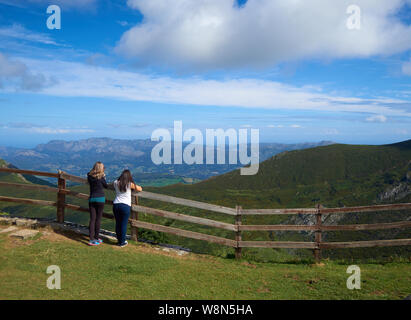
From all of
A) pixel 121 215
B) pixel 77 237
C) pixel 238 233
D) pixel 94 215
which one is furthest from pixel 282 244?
pixel 77 237

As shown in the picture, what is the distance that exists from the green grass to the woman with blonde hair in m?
0.58

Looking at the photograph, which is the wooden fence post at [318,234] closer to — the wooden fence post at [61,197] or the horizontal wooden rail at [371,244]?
the horizontal wooden rail at [371,244]

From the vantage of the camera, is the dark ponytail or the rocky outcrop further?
the rocky outcrop

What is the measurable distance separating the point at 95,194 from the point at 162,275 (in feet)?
9.90

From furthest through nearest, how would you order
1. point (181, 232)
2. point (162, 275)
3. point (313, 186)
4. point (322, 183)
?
1. point (322, 183)
2. point (313, 186)
3. point (181, 232)
4. point (162, 275)

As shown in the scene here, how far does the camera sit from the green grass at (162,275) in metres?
6.21

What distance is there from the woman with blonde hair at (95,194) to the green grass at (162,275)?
0.58m

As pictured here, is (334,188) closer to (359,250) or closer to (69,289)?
(359,250)

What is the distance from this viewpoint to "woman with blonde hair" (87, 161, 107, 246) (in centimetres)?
834

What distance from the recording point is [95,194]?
841cm

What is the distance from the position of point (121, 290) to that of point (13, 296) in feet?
6.43

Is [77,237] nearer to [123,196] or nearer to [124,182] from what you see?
[123,196]

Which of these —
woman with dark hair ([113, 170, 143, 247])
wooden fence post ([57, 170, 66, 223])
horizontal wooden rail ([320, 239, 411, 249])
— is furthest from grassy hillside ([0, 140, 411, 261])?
woman with dark hair ([113, 170, 143, 247])

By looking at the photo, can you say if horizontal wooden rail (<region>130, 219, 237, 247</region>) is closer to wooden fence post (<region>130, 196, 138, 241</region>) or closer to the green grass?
wooden fence post (<region>130, 196, 138, 241</region>)
